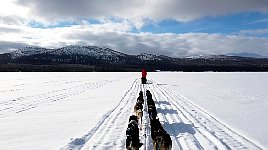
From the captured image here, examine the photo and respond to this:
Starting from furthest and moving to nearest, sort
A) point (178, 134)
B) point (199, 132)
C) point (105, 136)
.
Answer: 1. point (199, 132)
2. point (178, 134)
3. point (105, 136)

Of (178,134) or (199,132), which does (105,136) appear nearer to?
(178,134)

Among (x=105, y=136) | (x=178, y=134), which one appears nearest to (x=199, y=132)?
(x=178, y=134)

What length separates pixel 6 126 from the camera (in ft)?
28.9

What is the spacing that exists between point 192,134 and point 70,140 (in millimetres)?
2743

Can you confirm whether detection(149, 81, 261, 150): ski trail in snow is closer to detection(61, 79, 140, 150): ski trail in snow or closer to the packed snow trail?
the packed snow trail

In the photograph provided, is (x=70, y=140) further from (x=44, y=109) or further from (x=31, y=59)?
(x=31, y=59)

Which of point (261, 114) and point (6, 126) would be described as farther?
point (261, 114)

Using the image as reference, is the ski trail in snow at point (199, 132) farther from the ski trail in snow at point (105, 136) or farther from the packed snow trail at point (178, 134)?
the ski trail in snow at point (105, 136)

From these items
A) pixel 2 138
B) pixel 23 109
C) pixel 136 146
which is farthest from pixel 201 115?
pixel 23 109

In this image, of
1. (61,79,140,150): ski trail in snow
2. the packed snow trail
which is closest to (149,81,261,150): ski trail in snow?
the packed snow trail

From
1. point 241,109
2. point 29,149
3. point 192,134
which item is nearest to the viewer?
point 29,149

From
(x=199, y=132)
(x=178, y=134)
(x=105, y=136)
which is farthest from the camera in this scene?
(x=199, y=132)

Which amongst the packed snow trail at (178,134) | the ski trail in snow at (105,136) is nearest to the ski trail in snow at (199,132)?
the packed snow trail at (178,134)

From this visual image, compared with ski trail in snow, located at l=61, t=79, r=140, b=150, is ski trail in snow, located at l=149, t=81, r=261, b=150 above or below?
above
